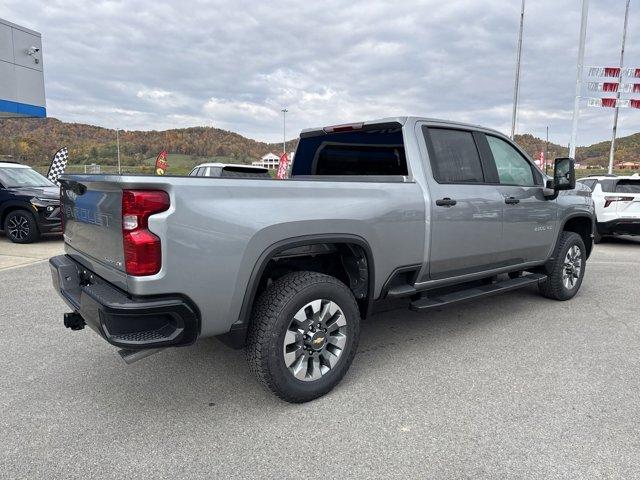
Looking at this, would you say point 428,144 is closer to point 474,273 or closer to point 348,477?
point 474,273

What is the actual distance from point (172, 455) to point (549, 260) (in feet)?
14.3

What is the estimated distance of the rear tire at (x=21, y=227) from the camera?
917cm

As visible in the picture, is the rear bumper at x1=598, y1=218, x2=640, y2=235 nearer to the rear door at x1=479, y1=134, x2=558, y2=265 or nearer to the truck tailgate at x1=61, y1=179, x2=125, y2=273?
the rear door at x1=479, y1=134, x2=558, y2=265

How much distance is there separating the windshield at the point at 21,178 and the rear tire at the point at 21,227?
677 mm

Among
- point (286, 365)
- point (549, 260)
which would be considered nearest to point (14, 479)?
point (286, 365)

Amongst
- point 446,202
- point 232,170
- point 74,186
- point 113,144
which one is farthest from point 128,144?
point 446,202

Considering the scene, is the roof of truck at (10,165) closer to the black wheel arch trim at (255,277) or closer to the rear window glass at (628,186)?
the black wheel arch trim at (255,277)

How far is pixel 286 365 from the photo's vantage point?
2.84 metres

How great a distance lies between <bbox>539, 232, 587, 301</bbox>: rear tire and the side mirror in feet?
2.97

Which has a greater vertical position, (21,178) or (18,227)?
(21,178)

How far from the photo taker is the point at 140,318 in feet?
7.78

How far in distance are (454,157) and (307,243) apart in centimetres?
179

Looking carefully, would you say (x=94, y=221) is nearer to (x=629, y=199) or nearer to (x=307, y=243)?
(x=307, y=243)

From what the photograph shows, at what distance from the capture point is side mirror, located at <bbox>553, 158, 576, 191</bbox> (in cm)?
447
